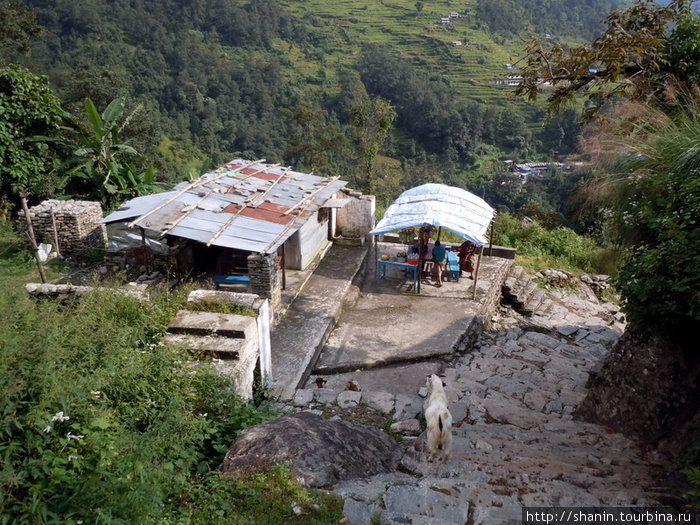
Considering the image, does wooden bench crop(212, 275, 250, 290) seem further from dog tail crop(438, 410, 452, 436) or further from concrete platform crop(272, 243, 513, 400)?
dog tail crop(438, 410, 452, 436)

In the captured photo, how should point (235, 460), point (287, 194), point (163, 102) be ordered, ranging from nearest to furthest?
1. point (235, 460)
2. point (287, 194)
3. point (163, 102)

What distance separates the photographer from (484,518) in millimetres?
3367

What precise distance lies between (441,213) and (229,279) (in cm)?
425

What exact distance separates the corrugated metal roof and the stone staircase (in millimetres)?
4637

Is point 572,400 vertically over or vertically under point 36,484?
under

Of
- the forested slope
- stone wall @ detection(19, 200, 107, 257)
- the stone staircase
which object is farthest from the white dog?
the forested slope

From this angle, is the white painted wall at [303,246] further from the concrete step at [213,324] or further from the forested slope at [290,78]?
the forested slope at [290,78]

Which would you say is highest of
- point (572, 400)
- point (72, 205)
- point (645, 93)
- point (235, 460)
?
point (645, 93)

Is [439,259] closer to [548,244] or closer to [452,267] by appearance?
[452,267]

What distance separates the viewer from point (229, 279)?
9.35m

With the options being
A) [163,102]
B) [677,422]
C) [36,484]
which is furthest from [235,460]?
[163,102]

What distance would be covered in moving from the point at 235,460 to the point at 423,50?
7840 centimetres

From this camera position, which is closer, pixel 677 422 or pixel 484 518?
pixel 484 518

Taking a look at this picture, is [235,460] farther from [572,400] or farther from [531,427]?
[572,400]
